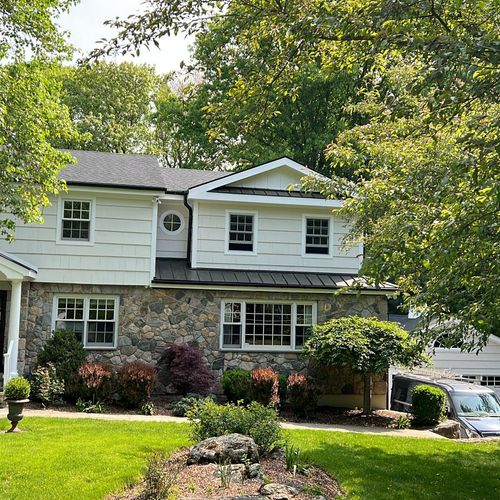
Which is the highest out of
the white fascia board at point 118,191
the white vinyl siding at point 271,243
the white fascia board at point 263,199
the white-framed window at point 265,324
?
the white fascia board at point 263,199

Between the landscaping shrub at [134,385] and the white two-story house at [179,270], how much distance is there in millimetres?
1415

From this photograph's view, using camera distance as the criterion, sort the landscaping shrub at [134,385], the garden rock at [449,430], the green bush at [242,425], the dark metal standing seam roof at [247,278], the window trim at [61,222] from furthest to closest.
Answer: the dark metal standing seam roof at [247,278] < the window trim at [61,222] < the landscaping shrub at [134,385] < the garden rock at [449,430] < the green bush at [242,425]

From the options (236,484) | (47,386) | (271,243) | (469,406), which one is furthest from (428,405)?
(47,386)

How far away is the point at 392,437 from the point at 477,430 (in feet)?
9.35

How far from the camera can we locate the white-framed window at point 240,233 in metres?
16.5

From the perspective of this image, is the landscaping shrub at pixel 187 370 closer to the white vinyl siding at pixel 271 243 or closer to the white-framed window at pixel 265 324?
the white-framed window at pixel 265 324

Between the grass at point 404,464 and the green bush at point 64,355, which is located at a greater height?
the green bush at point 64,355

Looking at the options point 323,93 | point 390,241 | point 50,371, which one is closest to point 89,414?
point 50,371

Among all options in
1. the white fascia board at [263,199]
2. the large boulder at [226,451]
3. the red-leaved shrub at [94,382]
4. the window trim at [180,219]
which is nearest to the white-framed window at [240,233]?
the white fascia board at [263,199]

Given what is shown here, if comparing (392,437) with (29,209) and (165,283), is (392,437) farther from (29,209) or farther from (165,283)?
(29,209)

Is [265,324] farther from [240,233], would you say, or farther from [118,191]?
[118,191]

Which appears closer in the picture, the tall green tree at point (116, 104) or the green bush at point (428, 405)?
the green bush at point (428, 405)

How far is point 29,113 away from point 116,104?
2549 cm

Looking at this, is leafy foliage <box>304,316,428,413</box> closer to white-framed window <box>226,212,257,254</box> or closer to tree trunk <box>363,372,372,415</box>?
tree trunk <box>363,372,372,415</box>
